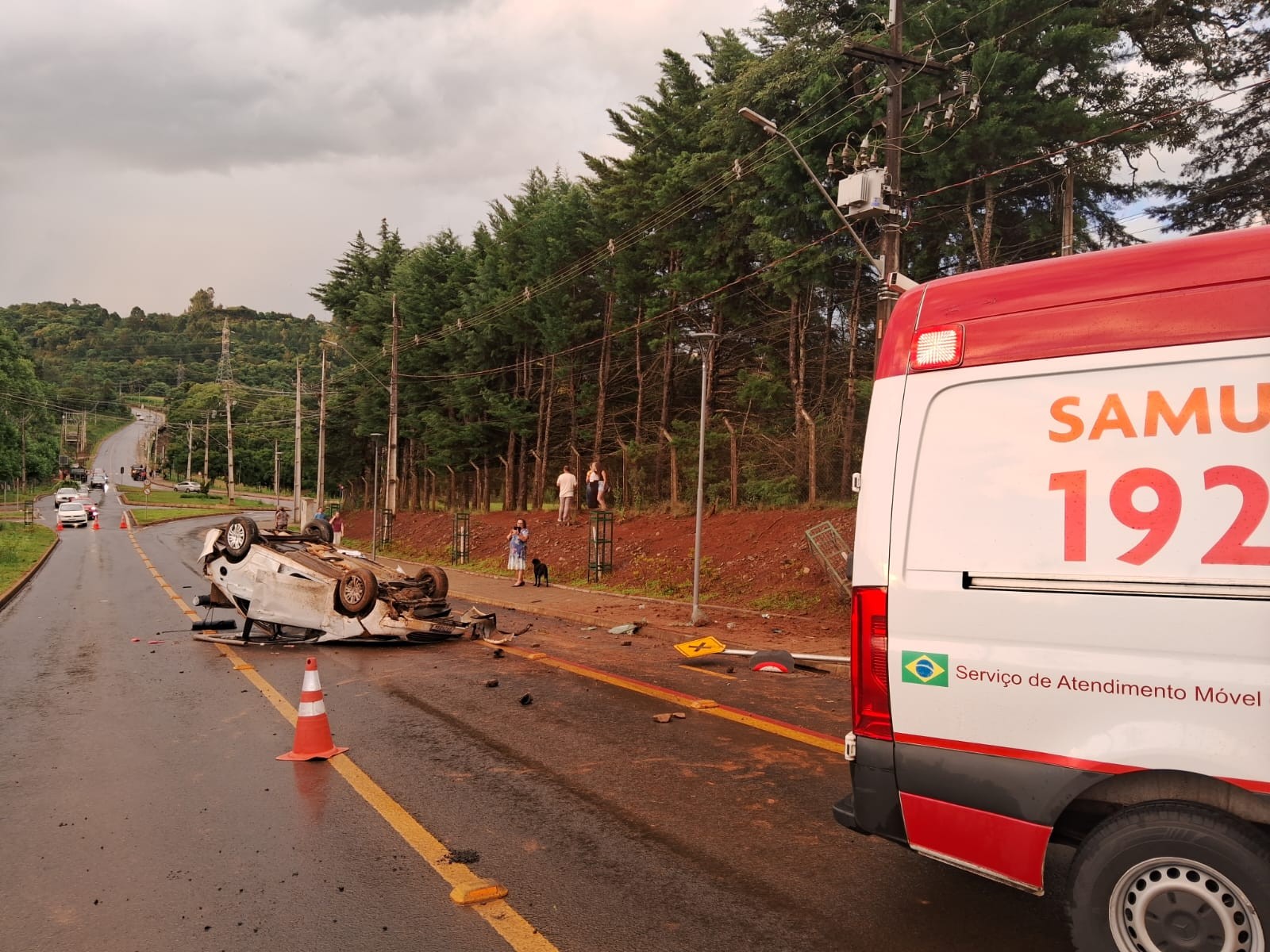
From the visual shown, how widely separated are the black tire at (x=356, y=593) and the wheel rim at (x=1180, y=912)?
1019cm

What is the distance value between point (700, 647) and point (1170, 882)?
29.6 ft

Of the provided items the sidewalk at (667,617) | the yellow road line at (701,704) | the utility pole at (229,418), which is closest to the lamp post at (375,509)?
the sidewalk at (667,617)

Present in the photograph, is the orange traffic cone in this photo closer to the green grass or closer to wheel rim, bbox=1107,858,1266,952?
wheel rim, bbox=1107,858,1266,952

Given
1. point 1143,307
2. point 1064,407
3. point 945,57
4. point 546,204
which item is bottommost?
point 1064,407

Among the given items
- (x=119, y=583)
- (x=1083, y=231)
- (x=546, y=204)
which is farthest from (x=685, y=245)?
(x=119, y=583)

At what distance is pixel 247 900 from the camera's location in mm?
4055

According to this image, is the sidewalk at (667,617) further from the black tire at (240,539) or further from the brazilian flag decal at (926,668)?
the brazilian flag decal at (926,668)

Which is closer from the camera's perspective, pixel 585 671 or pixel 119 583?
pixel 585 671

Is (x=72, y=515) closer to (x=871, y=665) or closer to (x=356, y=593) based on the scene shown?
(x=356, y=593)

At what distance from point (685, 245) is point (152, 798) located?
2310cm

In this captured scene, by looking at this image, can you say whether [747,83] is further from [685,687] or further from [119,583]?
[119,583]

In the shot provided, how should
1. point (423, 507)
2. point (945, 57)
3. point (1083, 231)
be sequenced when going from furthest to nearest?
point (423, 507) → point (1083, 231) → point (945, 57)

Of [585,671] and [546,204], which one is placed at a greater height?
[546,204]

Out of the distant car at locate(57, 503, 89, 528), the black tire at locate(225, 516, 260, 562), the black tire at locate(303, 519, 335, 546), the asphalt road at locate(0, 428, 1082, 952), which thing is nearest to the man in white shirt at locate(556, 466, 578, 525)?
the black tire at locate(303, 519, 335, 546)
